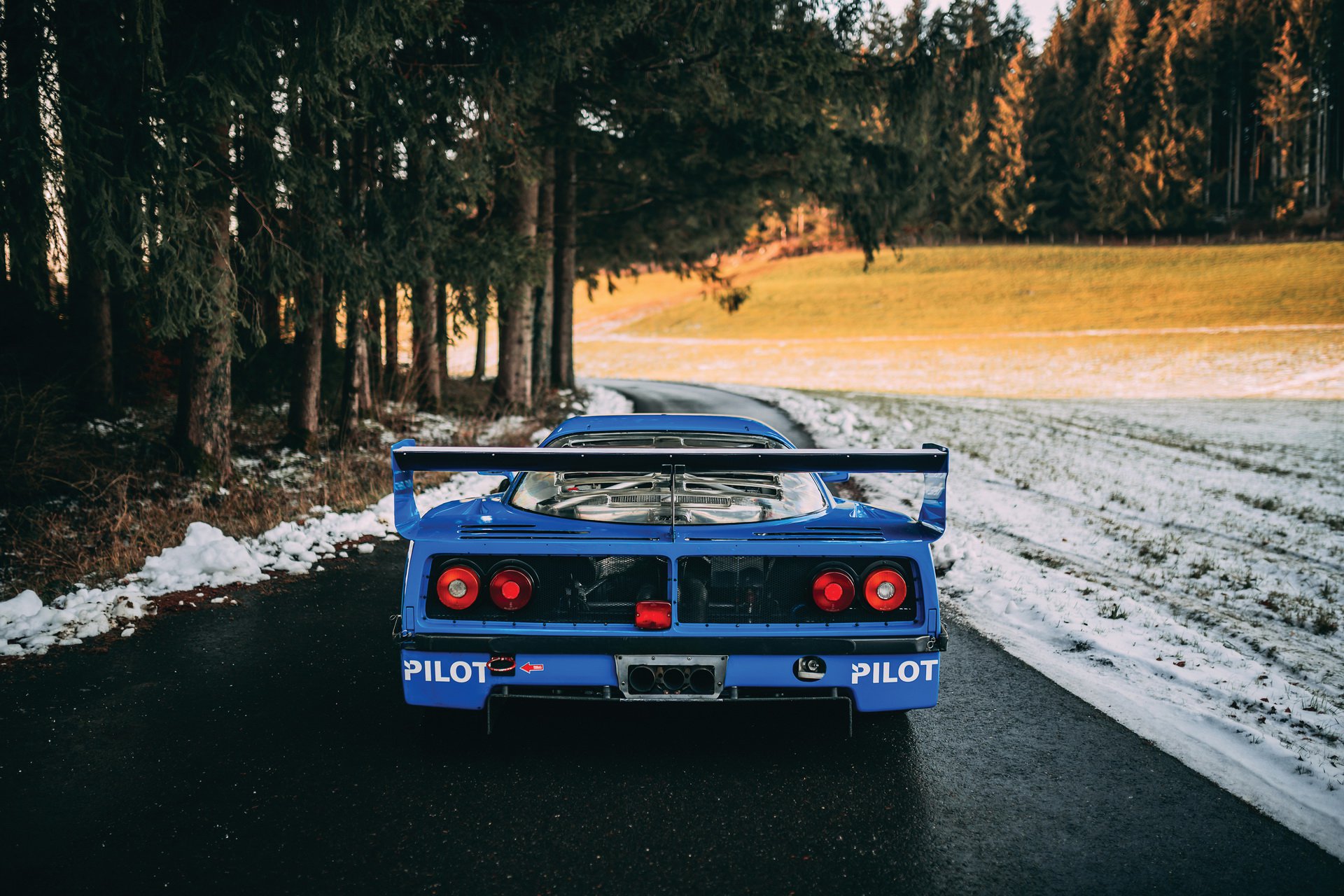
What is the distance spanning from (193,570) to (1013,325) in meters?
55.7

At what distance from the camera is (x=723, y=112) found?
47.8 ft

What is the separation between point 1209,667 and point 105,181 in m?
8.31

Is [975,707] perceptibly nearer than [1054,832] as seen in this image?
No

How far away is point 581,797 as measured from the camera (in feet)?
10.1

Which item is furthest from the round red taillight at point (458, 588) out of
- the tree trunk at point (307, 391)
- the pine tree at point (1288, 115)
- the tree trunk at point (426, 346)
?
the pine tree at point (1288, 115)

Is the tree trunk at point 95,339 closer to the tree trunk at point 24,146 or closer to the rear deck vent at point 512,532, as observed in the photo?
the tree trunk at point 24,146

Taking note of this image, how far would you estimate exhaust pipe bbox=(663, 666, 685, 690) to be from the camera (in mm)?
3160

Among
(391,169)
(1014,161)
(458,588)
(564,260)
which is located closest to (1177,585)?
(458,588)

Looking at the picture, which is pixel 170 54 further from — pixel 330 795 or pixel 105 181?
pixel 330 795

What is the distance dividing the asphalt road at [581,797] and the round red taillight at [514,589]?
0.64m

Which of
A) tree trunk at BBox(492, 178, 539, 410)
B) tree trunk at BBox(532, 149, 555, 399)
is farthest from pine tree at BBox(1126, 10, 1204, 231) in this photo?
tree trunk at BBox(492, 178, 539, 410)

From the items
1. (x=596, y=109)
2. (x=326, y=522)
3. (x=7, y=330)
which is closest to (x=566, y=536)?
(x=326, y=522)

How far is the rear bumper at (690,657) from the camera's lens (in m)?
3.16

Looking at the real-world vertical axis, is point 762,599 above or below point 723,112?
below
